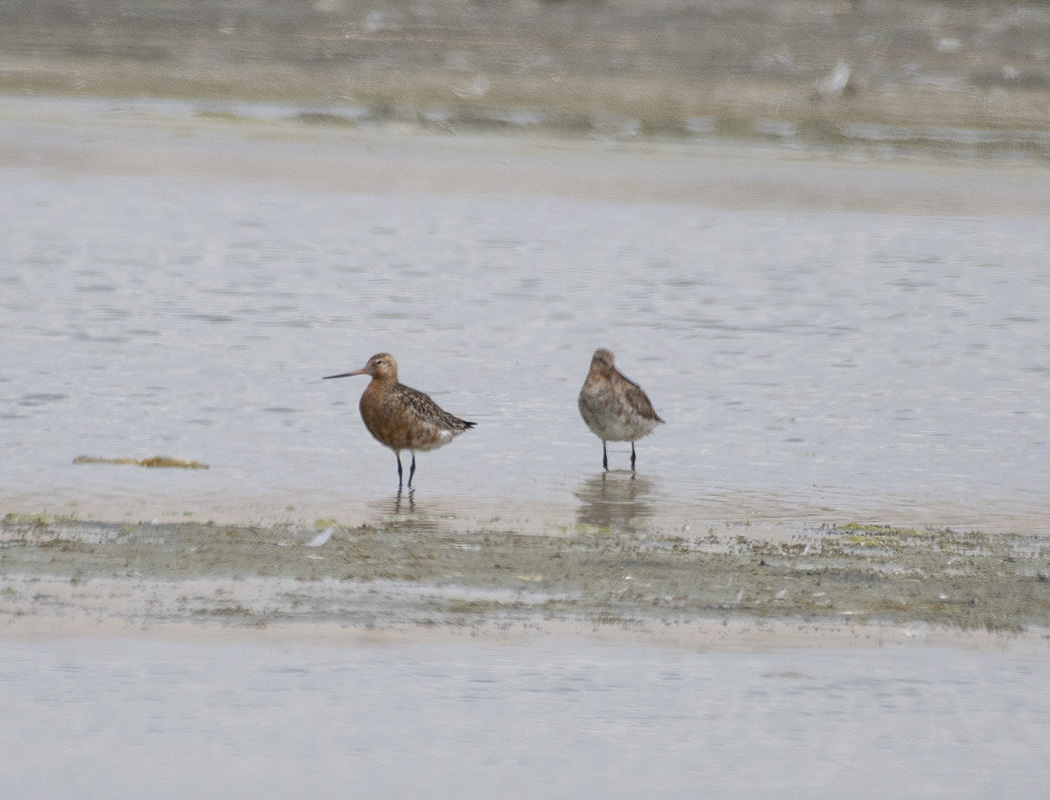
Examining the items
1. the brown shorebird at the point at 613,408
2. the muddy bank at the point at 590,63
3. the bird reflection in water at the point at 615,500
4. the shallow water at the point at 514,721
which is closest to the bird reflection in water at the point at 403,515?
the bird reflection in water at the point at 615,500

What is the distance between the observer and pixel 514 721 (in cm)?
619

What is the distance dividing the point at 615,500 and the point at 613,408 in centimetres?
104

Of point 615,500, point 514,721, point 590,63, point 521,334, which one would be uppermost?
point 590,63

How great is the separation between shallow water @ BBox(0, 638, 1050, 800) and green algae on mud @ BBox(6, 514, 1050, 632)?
0.39 m

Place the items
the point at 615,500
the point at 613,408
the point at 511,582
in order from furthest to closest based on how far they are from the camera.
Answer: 1. the point at 613,408
2. the point at 615,500
3. the point at 511,582

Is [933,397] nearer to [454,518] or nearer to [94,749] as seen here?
[454,518]

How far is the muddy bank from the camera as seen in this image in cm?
3322

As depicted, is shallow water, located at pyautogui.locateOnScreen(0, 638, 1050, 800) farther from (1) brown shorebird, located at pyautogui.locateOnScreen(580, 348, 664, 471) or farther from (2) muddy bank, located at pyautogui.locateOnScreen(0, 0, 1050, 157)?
(2) muddy bank, located at pyautogui.locateOnScreen(0, 0, 1050, 157)

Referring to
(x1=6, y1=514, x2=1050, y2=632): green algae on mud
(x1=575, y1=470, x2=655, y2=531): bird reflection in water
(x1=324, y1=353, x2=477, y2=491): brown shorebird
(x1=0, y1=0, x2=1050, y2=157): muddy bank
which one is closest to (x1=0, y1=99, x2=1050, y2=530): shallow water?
(x1=575, y1=470, x2=655, y2=531): bird reflection in water

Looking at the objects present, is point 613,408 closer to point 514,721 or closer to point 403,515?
point 403,515

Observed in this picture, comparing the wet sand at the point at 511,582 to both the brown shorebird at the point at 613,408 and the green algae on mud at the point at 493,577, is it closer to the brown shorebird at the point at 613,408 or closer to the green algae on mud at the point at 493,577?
the green algae on mud at the point at 493,577

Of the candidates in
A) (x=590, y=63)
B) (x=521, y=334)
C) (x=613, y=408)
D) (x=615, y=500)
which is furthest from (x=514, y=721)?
(x=590, y=63)

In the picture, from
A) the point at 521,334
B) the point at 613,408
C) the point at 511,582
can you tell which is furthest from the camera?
the point at 521,334

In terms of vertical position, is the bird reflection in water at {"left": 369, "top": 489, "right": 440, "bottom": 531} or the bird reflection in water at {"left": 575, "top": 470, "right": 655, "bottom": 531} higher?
the bird reflection in water at {"left": 369, "top": 489, "right": 440, "bottom": 531}
